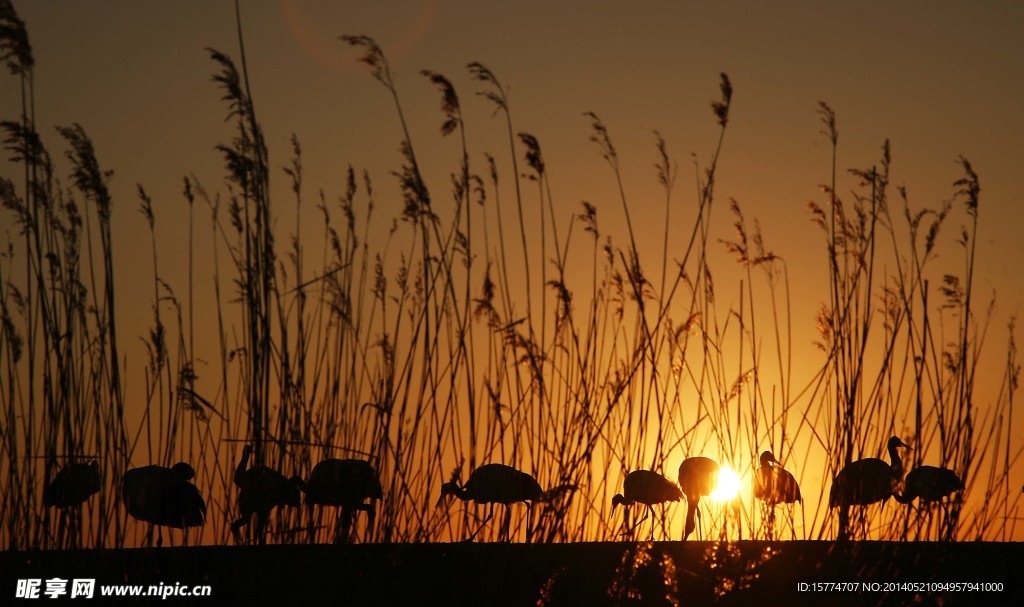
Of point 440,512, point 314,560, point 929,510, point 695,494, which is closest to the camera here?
point 314,560

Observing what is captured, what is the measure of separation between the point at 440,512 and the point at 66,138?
1.52 metres

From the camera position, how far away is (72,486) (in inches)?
130

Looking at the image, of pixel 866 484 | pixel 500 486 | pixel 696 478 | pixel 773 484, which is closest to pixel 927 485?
pixel 866 484

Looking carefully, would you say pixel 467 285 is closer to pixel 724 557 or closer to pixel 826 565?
pixel 724 557

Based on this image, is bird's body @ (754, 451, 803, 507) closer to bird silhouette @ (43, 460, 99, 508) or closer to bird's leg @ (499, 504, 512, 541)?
bird's leg @ (499, 504, 512, 541)

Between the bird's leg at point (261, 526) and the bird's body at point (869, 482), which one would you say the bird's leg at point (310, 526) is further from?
the bird's body at point (869, 482)

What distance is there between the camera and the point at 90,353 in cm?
351

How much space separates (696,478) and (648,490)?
0.66m

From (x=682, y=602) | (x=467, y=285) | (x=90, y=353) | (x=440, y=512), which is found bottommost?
(x=682, y=602)

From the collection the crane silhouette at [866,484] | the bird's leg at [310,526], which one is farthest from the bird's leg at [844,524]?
the bird's leg at [310,526]

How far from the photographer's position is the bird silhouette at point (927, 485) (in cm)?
370

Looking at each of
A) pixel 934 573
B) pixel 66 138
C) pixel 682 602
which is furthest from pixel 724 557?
pixel 66 138

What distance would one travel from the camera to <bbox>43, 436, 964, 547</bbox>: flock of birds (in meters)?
3.33

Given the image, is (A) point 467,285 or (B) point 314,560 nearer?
(B) point 314,560
